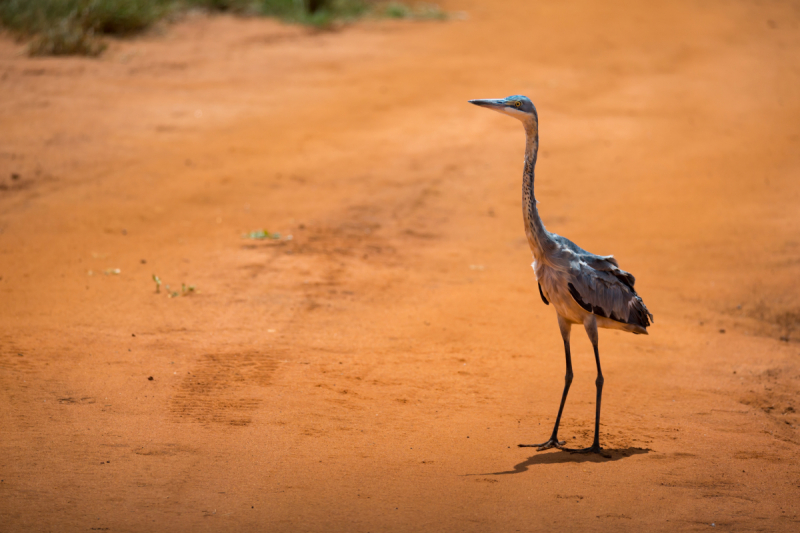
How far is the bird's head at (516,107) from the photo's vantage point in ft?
15.2

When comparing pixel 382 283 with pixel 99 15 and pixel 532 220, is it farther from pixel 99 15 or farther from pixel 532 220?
pixel 99 15

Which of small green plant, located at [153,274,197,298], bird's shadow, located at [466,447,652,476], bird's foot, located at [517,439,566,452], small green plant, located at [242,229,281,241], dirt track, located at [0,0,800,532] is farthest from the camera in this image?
small green plant, located at [242,229,281,241]

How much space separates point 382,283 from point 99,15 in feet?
33.6

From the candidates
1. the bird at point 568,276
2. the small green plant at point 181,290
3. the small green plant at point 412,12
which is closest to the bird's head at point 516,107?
the bird at point 568,276

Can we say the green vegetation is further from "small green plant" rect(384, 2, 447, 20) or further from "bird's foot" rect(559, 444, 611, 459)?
"bird's foot" rect(559, 444, 611, 459)

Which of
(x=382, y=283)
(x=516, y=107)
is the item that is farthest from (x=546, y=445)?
(x=382, y=283)

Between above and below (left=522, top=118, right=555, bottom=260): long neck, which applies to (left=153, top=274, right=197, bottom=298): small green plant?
below

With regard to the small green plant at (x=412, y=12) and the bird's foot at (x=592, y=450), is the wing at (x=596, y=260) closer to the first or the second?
the bird's foot at (x=592, y=450)

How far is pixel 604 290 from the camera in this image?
479 centimetres

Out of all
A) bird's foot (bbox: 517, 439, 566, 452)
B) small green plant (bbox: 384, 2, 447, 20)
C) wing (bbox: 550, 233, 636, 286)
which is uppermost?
small green plant (bbox: 384, 2, 447, 20)

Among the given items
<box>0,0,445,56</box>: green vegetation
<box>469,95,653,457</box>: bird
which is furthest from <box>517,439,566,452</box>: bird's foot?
<box>0,0,445,56</box>: green vegetation

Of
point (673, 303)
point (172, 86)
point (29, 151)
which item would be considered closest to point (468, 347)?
point (673, 303)

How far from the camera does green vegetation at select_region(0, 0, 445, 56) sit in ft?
44.4

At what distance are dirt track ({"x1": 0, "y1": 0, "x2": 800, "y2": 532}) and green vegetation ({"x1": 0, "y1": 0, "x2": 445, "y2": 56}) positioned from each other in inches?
19.1
